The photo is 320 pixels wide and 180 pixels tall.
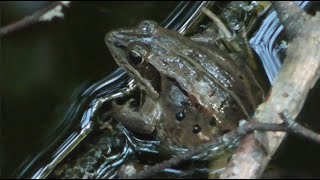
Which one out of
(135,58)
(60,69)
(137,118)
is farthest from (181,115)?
(60,69)

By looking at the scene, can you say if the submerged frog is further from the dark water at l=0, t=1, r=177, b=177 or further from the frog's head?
the dark water at l=0, t=1, r=177, b=177

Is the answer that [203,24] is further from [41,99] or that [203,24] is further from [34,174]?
[34,174]

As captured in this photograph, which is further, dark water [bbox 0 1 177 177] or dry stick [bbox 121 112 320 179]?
dark water [bbox 0 1 177 177]

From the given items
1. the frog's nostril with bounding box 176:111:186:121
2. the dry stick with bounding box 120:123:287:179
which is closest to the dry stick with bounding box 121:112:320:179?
the dry stick with bounding box 120:123:287:179

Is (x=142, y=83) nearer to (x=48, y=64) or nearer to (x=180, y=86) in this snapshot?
(x=180, y=86)

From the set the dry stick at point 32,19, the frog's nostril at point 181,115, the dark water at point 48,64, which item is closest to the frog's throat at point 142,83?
the frog's nostril at point 181,115

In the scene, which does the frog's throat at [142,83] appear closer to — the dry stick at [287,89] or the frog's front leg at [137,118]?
the frog's front leg at [137,118]

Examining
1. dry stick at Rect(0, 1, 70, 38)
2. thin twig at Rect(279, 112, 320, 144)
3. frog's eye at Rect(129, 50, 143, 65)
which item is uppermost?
dry stick at Rect(0, 1, 70, 38)
